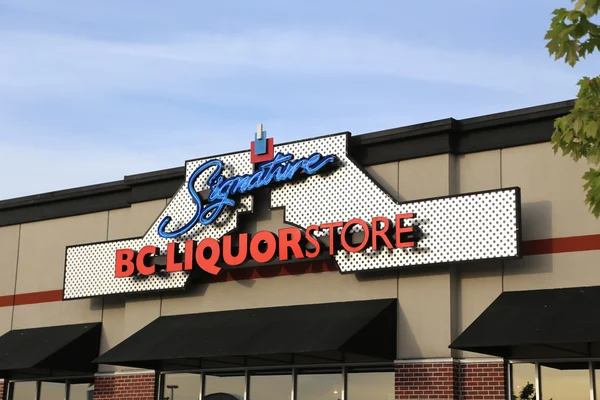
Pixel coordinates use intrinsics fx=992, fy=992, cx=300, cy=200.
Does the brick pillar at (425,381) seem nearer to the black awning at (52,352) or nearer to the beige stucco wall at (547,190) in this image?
the beige stucco wall at (547,190)

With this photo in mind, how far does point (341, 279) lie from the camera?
22641mm

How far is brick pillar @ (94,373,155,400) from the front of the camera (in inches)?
992

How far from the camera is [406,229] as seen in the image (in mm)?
21391

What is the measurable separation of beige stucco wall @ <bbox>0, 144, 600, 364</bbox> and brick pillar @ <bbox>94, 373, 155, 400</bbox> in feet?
1.53

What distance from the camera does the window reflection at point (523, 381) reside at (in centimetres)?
2005

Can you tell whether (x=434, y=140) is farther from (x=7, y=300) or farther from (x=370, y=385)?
(x=7, y=300)

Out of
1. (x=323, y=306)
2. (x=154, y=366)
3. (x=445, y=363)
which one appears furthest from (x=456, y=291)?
(x=154, y=366)

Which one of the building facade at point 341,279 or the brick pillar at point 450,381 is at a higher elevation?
A: the building facade at point 341,279

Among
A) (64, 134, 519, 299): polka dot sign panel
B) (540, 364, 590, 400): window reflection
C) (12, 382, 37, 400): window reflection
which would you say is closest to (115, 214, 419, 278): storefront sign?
(64, 134, 519, 299): polka dot sign panel

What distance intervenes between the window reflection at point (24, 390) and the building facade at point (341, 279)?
0.19ft

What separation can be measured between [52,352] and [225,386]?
4916mm

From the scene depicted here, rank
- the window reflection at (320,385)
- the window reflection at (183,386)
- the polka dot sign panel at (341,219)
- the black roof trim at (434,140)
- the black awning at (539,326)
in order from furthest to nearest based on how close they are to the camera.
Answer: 1. the window reflection at (183,386)
2. the window reflection at (320,385)
3. the black roof trim at (434,140)
4. the polka dot sign panel at (341,219)
5. the black awning at (539,326)

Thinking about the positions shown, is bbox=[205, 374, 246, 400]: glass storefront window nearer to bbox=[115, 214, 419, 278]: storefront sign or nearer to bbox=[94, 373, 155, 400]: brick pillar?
bbox=[94, 373, 155, 400]: brick pillar

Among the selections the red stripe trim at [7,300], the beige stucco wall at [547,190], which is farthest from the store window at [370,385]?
the red stripe trim at [7,300]
